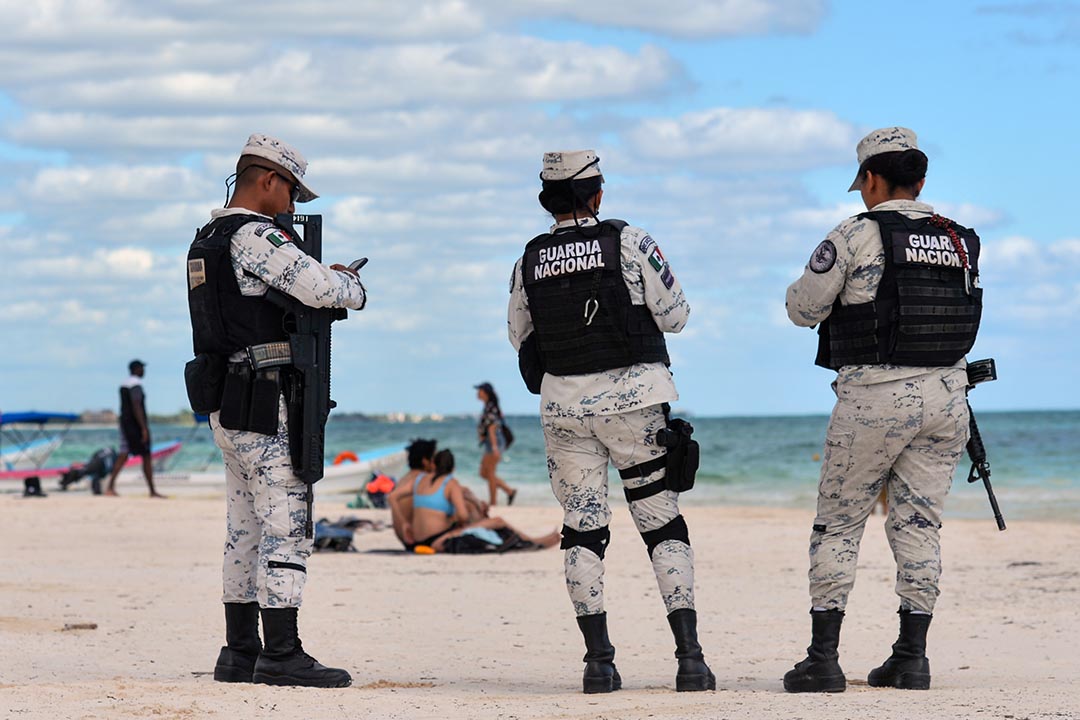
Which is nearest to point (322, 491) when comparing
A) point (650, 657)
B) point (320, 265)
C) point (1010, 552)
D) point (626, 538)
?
point (626, 538)

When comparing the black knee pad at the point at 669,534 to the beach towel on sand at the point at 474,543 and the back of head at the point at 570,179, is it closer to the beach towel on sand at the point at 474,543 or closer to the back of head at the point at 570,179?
the back of head at the point at 570,179

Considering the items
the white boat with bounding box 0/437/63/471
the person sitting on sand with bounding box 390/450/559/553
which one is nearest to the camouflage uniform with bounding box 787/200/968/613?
the person sitting on sand with bounding box 390/450/559/553

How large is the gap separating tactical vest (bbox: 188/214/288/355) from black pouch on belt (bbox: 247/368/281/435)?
0.61 ft

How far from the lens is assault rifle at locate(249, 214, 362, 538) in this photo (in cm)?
501

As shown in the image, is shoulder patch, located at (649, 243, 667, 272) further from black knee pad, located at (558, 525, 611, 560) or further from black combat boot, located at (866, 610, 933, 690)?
black combat boot, located at (866, 610, 933, 690)

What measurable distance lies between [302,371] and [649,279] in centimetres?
136

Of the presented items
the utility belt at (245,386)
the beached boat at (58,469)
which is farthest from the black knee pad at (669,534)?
the beached boat at (58,469)

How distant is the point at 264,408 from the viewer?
194 inches

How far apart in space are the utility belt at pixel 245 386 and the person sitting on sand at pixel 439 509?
6.42 meters

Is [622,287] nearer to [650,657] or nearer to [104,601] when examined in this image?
[650,657]

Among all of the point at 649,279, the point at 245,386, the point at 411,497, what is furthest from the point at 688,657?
the point at 411,497

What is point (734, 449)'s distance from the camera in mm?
41344

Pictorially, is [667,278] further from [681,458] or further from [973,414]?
[973,414]

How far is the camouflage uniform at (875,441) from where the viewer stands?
501 cm
